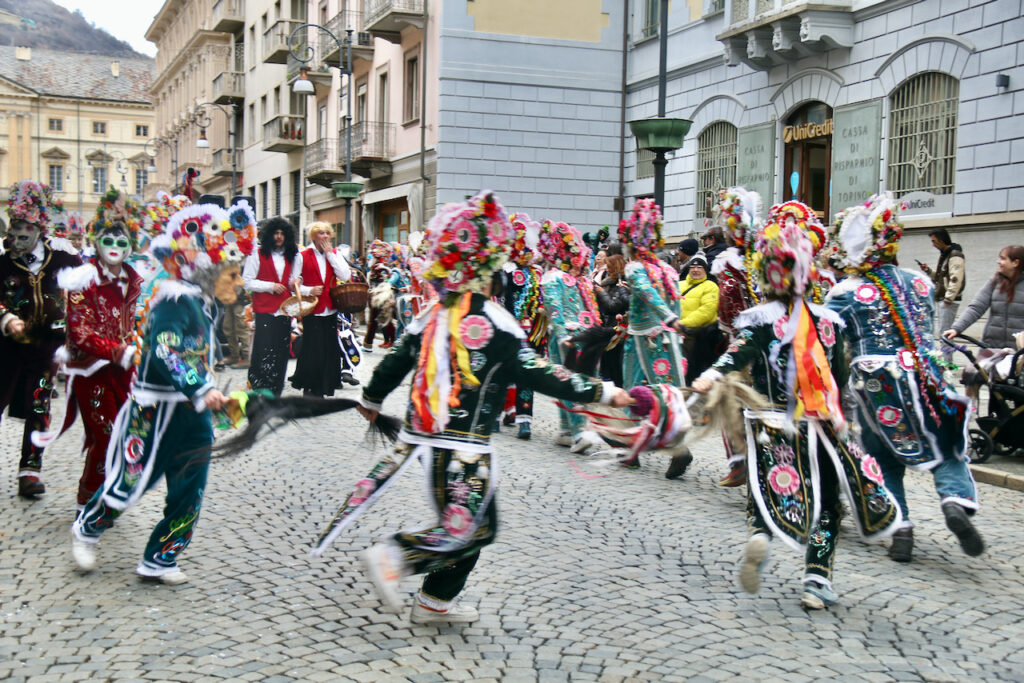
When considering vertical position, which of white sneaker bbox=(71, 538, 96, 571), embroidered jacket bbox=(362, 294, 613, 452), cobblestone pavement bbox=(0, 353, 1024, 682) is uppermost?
embroidered jacket bbox=(362, 294, 613, 452)

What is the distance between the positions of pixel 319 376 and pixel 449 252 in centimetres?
694

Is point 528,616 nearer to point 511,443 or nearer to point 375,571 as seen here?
point 375,571

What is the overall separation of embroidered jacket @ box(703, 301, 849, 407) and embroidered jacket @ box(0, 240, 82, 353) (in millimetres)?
4430

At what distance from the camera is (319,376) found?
11078 millimetres

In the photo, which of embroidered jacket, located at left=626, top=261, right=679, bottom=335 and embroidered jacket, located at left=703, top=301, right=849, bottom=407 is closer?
embroidered jacket, located at left=703, top=301, right=849, bottom=407

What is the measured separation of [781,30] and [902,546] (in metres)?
14.1

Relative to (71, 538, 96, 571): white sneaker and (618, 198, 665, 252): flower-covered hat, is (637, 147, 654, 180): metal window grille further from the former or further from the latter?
(71, 538, 96, 571): white sneaker

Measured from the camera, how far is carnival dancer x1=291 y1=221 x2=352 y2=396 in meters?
10.9

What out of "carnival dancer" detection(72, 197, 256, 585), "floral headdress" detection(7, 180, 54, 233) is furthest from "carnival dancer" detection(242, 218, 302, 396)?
"carnival dancer" detection(72, 197, 256, 585)

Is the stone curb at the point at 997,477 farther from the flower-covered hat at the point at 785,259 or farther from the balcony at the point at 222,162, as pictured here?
the balcony at the point at 222,162

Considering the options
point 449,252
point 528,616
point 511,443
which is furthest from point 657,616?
point 511,443

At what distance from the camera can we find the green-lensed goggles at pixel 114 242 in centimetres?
598

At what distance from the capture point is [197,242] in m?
5.09

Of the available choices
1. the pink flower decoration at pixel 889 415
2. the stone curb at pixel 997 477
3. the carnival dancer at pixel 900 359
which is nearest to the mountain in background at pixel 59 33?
the stone curb at pixel 997 477
